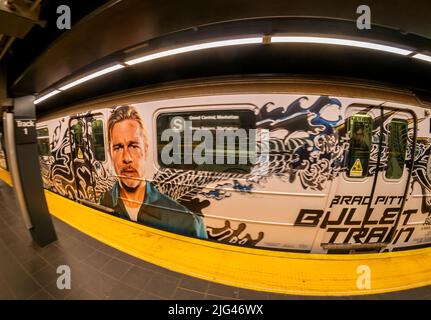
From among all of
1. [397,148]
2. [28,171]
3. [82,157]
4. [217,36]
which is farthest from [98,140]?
[397,148]

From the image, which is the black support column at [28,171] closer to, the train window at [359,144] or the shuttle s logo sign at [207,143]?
the shuttle s logo sign at [207,143]

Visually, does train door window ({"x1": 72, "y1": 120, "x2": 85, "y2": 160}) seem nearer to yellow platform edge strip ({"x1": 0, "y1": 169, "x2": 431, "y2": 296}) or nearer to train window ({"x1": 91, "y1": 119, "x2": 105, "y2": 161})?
train window ({"x1": 91, "y1": 119, "x2": 105, "y2": 161})

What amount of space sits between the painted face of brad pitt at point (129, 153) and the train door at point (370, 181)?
3310mm

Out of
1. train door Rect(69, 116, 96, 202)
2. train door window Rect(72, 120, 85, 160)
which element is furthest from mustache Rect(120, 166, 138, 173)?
train door window Rect(72, 120, 85, 160)

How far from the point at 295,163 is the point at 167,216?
7.88ft

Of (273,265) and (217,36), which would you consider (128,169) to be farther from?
(273,265)

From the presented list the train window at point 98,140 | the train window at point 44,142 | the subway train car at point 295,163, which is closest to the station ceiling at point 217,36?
the subway train car at point 295,163

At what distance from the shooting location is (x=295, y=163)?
2.30 metres

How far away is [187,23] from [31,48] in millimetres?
2316

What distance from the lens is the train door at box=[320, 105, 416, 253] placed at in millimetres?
2316
